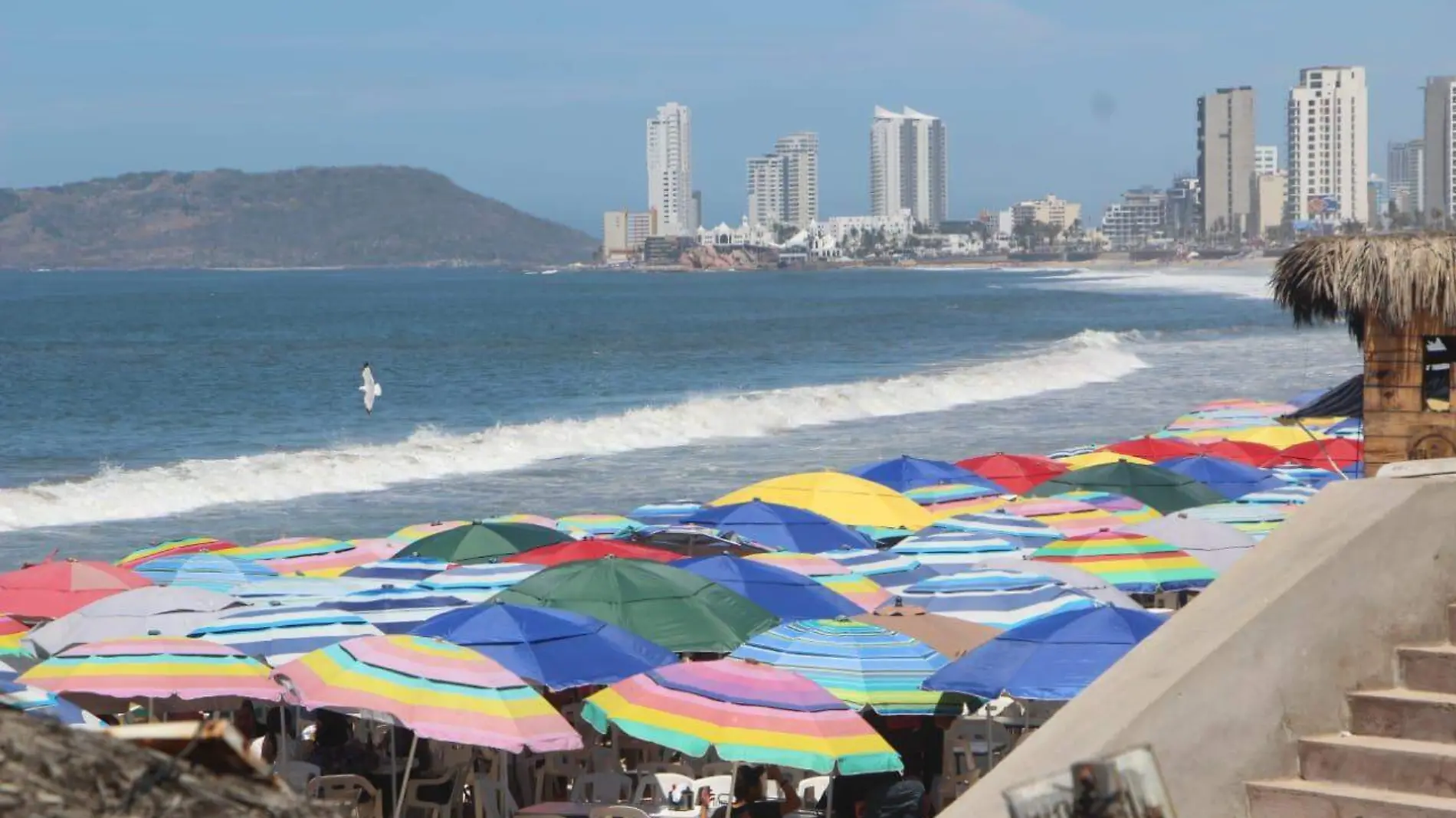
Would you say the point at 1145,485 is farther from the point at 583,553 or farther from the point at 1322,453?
the point at 583,553

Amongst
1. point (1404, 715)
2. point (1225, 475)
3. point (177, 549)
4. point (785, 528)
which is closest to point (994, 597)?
point (785, 528)

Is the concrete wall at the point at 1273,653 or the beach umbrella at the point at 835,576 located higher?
the concrete wall at the point at 1273,653

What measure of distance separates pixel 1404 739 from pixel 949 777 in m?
4.70

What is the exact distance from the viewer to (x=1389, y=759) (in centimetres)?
545

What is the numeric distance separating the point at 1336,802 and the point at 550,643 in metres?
5.60

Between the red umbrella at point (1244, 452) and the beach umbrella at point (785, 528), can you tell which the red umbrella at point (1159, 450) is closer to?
the red umbrella at point (1244, 452)

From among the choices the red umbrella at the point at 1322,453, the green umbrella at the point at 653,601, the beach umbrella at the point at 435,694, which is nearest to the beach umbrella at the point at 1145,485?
the red umbrella at the point at 1322,453

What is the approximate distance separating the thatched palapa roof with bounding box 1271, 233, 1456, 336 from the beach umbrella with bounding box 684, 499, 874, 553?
12.7 feet

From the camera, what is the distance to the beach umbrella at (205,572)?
13.9 m

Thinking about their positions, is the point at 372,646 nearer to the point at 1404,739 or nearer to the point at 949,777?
the point at 949,777

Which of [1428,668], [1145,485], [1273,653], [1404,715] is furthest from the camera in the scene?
[1145,485]

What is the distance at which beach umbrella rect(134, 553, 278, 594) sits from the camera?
13891mm

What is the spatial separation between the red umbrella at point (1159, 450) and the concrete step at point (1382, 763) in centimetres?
1566

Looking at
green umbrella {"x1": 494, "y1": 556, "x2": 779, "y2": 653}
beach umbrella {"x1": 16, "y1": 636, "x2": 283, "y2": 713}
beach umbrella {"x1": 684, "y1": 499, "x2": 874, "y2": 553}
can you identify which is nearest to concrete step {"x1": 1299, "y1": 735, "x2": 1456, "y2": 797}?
beach umbrella {"x1": 16, "y1": 636, "x2": 283, "y2": 713}
